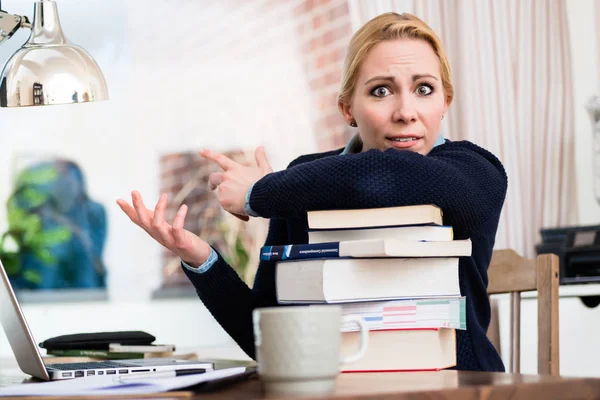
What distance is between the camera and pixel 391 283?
100cm

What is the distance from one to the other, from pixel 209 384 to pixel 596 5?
9.58 feet

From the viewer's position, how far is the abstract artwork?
3.40 m

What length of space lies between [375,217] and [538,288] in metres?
0.96

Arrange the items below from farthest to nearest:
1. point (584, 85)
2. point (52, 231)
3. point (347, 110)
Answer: point (52, 231) < point (584, 85) < point (347, 110)

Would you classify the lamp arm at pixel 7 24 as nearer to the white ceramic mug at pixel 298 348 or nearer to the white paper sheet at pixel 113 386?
the white paper sheet at pixel 113 386

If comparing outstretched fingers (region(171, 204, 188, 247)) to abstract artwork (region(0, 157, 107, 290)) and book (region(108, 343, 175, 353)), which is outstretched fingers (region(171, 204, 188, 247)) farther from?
abstract artwork (region(0, 157, 107, 290))

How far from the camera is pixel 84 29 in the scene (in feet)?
11.2

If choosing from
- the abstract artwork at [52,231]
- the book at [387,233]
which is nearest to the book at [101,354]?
the book at [387,233]

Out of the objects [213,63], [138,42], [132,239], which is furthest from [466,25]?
[132,239]

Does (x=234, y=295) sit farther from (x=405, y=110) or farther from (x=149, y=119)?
(x=149, y=119)

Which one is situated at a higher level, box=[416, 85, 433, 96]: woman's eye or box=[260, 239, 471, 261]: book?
box=[416, 85, 433, 96]: woman's eye

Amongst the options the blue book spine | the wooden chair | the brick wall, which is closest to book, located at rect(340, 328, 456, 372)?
the blue book spine

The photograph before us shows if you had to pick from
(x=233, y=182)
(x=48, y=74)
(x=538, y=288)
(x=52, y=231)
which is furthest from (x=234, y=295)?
(x=52, y=231)

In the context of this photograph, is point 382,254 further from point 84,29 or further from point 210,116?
point 84,29
